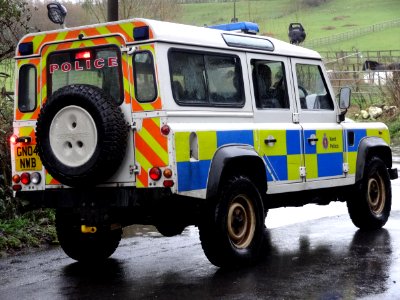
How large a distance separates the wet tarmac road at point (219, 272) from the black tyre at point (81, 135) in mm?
1005

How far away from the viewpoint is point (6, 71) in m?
13.0

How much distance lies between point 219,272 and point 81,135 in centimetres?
181

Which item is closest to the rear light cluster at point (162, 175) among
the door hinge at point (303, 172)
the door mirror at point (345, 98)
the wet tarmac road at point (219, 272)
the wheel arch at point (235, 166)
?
the wheel arch at point (235, 166)

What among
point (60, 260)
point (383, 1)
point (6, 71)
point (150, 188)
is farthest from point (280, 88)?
point (383, 1)

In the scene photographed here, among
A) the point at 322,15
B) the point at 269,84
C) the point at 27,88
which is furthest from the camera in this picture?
the point at 322,15

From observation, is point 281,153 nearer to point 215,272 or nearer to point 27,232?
point 215,272

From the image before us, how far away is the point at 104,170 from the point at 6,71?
225 inches

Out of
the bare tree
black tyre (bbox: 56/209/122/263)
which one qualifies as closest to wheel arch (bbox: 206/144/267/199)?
black tyre (bbox: 56/209/122/263)

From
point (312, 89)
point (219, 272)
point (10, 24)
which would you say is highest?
point (10, 24)

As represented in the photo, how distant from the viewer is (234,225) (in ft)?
27.9

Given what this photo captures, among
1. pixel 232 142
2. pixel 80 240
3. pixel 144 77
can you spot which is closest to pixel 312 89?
pixel 232 142

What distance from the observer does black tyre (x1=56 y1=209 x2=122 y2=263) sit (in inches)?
349

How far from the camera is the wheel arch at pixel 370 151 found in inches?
412

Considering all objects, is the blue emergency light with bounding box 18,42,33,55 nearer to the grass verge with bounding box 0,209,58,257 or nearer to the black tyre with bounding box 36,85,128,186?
the black tyre with bounding box 36,85,128,186
